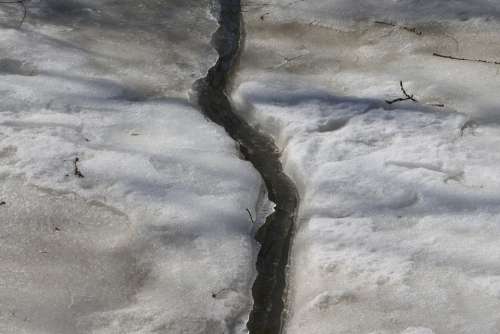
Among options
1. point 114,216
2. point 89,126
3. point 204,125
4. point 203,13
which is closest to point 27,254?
point 114,216

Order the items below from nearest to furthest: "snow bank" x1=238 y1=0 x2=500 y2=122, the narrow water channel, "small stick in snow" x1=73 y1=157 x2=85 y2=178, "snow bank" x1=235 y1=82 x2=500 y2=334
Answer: "snow bank" x1=235 y1=82 x2=500 y2=334 → the narrow water channel → "small stick in snow" x1=73 y1=157 x2=85 y2=178 → "snow bank" x1=238 y1=0 x2=500 y2=122

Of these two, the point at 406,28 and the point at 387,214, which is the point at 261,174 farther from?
the point at 406,28

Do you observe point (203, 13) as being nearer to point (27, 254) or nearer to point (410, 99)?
point (410, 99)

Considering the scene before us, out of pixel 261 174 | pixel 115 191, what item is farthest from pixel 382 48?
pixel 115 191

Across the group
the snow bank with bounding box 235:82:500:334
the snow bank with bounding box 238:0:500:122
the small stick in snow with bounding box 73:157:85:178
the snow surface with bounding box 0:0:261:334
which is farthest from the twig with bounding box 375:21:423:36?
the small stick in snow with bounding box 73:157:85:178

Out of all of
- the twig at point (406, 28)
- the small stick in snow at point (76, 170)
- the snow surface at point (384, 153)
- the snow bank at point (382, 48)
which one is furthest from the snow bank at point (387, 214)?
the small stick in snow at point (76, 170)

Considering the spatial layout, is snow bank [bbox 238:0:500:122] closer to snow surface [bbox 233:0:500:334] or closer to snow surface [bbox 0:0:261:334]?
snow surface [bbox 233:0:500:334]
